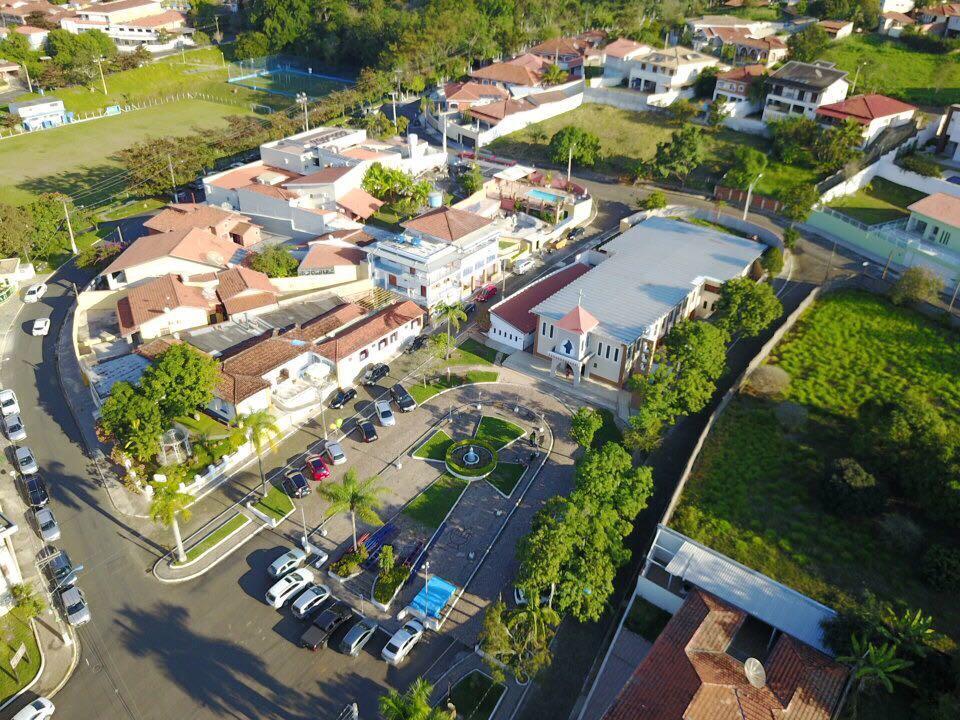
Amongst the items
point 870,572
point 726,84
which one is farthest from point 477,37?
point 870,572

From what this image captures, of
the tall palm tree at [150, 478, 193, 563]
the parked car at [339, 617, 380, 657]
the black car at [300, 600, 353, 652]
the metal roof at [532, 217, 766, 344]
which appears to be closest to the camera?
the parked car at [339, 617, 380, 657]

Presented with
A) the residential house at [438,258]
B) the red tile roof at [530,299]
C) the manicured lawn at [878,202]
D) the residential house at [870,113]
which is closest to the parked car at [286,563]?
the red tile roof at [530,299]

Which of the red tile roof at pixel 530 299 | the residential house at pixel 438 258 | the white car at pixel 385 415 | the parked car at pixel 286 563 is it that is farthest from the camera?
the residential house at pixel 438 258

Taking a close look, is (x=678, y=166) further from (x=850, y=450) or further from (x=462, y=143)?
(x=850, y=450)

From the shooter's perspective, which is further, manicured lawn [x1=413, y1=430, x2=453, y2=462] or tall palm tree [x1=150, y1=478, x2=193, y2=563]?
manicured lawn [x1=413, y1=430, x2=453, y2=462]

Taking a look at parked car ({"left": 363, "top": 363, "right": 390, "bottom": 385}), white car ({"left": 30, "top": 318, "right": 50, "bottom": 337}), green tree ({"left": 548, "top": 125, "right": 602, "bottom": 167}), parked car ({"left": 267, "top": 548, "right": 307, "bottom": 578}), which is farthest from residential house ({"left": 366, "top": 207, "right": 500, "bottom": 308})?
white car ({"left": 30, "top": 318, "right": 50, "bottom": 337})

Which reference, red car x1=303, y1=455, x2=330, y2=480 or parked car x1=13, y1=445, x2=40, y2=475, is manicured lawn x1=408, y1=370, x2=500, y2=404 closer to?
red car x1=303, y1=455, x2=330, y2=480

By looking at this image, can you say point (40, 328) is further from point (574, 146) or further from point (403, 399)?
point (574, 146)

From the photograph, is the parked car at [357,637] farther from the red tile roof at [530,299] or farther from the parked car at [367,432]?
the red tile roof at [530,299]
